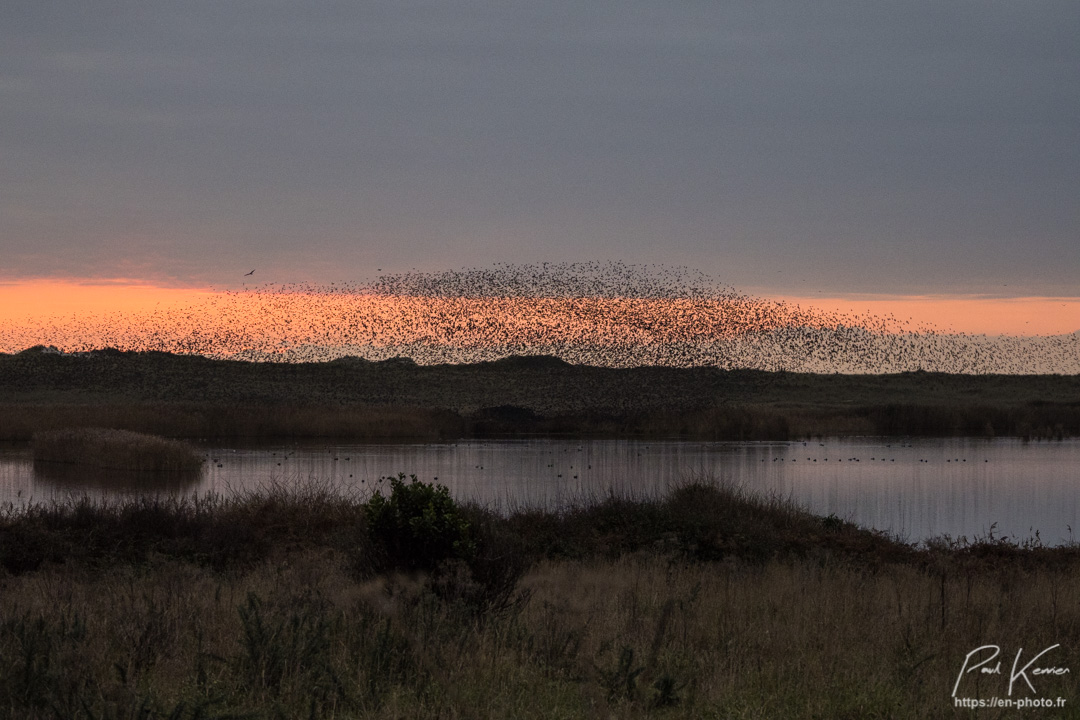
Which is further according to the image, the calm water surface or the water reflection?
the water reflection

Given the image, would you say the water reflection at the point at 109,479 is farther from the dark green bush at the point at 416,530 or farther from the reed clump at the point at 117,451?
the dark green bush at the point at 416,530

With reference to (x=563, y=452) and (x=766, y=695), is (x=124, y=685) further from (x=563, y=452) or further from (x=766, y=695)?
(x=563, y=452)

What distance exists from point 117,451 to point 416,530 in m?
35.4

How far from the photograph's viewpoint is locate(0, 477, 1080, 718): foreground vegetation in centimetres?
813

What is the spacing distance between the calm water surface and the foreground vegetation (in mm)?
10921

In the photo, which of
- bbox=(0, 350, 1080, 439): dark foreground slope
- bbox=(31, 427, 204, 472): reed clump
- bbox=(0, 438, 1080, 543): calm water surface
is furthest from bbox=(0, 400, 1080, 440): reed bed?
bbox=(31, 427, 204, 472): reed clump

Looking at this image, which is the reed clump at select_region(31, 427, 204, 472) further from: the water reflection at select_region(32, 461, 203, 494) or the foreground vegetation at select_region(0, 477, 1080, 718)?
the foreground vegetation at select_region(0, 477, 1080, 718)

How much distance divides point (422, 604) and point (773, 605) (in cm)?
539

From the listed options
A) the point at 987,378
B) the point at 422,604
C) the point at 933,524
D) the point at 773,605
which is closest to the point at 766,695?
the point at 422,604

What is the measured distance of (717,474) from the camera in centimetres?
4119

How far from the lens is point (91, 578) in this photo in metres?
16.4
